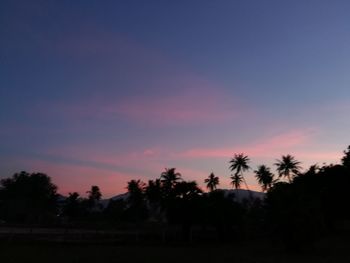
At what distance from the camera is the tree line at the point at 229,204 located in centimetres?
3775

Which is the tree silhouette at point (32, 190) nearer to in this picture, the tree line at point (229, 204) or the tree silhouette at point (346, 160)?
the tree line at point (229, 204)

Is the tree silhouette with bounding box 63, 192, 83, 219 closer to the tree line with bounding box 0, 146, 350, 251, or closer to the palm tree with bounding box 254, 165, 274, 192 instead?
the tree line with bounding box 0, 146, 350, 251

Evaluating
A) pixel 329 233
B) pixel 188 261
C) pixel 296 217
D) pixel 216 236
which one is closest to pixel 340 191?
pixel 329 233

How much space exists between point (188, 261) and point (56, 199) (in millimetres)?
97991

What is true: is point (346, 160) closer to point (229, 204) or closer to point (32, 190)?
point (229, 204)

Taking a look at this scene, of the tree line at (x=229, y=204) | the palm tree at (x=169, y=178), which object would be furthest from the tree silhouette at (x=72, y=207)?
the palm tree at (x=169, y=178)

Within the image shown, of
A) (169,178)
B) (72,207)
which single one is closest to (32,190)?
(72,207)

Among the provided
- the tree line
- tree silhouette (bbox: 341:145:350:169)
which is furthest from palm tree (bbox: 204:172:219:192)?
tree silhouette (bbox: 341:145:350:169)

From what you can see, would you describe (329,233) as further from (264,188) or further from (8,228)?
(8,228)

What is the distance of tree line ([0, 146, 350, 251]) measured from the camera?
1486 inches

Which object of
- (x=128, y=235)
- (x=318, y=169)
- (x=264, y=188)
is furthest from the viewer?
(x=264, y=188)

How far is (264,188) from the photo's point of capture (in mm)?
96125

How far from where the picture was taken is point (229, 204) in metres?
59.4

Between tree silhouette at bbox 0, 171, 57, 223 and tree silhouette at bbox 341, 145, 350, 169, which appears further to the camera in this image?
tree silhouette at bbox 0, 171, 57, 223
